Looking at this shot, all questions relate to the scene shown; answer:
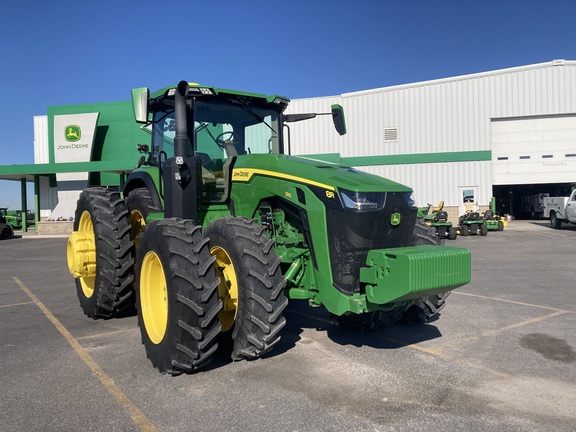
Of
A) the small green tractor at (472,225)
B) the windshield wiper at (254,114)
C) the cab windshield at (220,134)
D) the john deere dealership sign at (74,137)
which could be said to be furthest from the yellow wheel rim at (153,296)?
the john deere dealership sign at (74,137)

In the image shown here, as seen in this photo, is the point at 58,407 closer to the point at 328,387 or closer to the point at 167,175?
the point at 328,387

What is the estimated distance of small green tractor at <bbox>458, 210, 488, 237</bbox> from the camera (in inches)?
829

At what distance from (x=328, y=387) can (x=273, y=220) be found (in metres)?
1.76

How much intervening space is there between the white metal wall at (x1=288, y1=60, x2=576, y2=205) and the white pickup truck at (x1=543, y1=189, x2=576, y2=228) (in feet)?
11.6

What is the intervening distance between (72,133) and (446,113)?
22.5 m

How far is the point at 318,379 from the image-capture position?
3982mm

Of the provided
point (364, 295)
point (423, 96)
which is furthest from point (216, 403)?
point (423, 96)

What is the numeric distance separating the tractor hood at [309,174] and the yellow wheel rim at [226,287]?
917 millimetres

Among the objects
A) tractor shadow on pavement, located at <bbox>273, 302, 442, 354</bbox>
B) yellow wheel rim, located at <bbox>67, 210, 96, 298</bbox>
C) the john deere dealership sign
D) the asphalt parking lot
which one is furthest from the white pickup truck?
the john deere dealership sign

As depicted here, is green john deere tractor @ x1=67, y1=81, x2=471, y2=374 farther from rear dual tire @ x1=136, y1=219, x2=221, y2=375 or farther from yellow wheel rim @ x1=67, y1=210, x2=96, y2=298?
yellow wheel rim @ x1=67, y1=210, x2=96, y2=298

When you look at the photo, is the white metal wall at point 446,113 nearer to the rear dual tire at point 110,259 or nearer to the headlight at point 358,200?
the rear dual tire at point 110,259

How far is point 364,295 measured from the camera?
4.11 m

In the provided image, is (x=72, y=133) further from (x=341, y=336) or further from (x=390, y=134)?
(x=341, y=336)

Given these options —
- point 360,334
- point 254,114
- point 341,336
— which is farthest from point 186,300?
point 254,114
